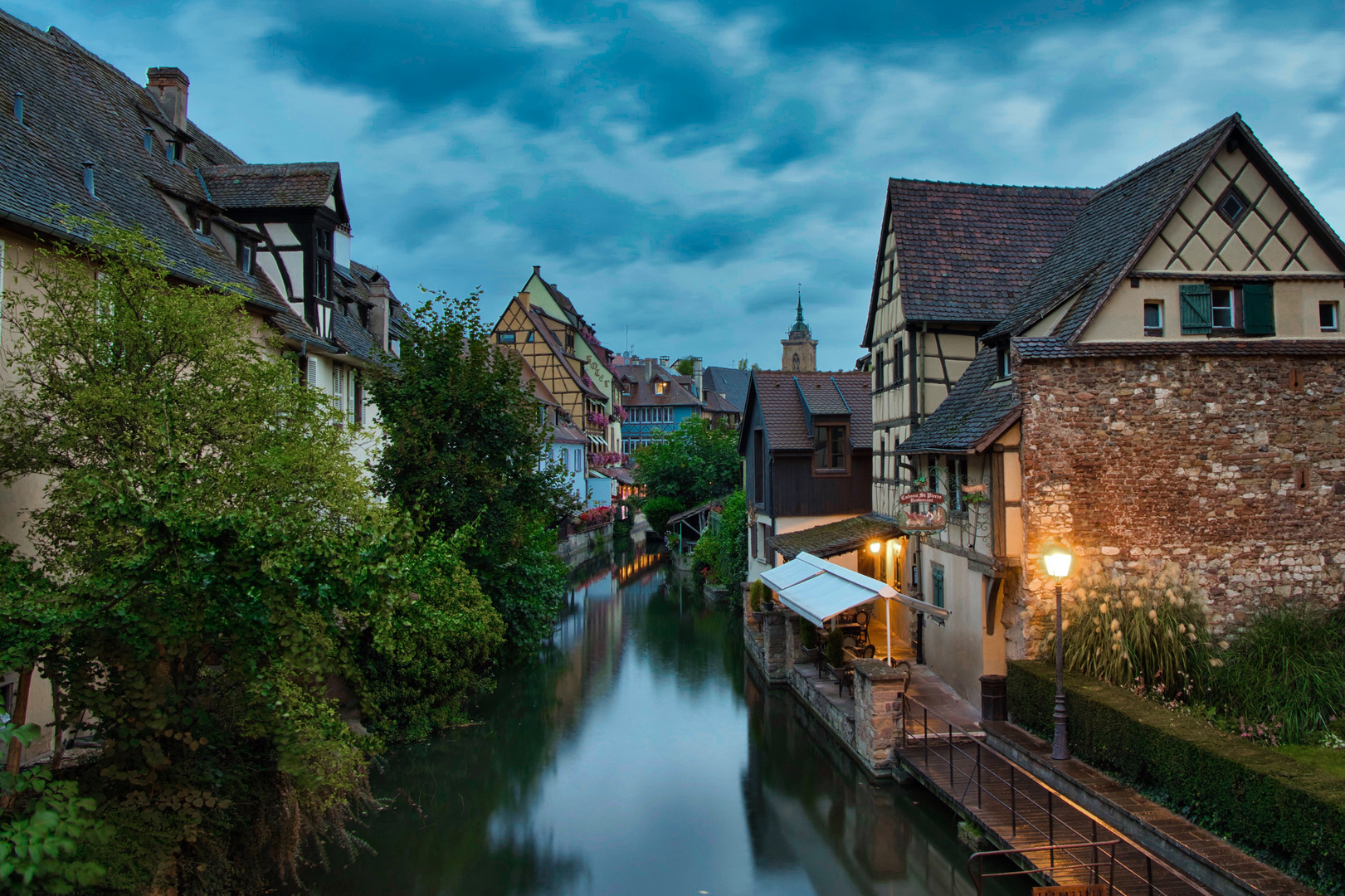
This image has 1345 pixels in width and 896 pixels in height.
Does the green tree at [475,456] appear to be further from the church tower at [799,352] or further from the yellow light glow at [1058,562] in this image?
the church tower at [799,352]

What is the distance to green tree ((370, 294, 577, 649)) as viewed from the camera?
16.6 m

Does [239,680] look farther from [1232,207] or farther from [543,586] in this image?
[1232,207]

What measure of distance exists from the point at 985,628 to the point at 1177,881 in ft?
18.8

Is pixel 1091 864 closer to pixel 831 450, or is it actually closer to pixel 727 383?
pixel 831 450

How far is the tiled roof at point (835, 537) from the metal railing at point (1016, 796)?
544cm

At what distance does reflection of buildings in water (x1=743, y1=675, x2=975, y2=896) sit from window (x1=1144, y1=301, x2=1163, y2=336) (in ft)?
26.1

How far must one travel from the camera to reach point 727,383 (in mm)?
96250

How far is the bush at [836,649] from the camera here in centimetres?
1700

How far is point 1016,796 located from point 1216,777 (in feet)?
8.45

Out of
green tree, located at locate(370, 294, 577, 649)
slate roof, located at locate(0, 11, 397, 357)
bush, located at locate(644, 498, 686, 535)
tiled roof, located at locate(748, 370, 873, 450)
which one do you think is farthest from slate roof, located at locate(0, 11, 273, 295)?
bush, located at locate(644, 498, 686, 535)

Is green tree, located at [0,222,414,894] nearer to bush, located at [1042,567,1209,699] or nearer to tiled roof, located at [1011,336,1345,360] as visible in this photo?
bush, located at [1042,567,1209,699]

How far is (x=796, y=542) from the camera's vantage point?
2184 cm

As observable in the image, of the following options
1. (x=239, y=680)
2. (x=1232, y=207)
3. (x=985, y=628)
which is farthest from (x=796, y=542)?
(x=239, y=680)

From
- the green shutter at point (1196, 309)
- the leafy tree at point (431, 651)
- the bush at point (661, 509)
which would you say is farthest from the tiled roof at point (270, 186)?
the bush at point (661, 509)
